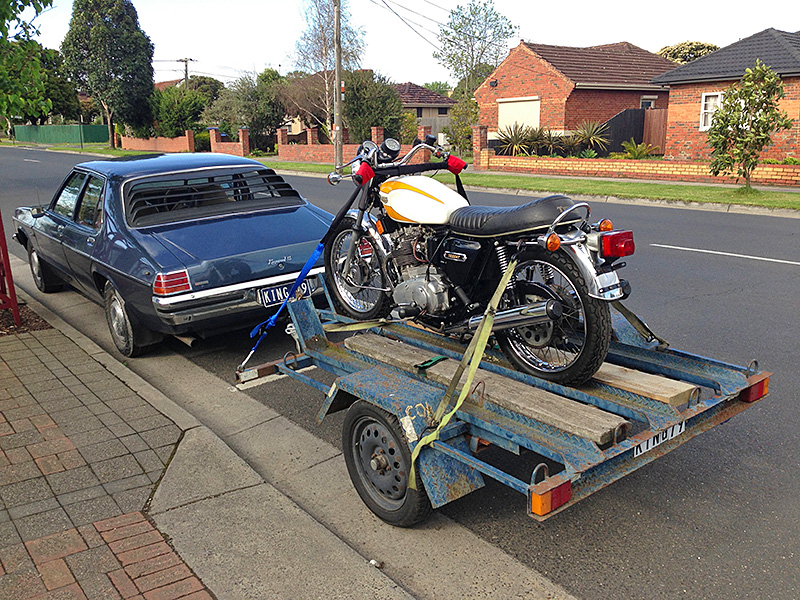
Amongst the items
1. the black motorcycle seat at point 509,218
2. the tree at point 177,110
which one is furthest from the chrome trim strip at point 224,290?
the tree at point 177,110

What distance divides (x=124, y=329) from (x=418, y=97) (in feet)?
176

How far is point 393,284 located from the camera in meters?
5.23

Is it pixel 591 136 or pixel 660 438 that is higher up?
pixel 591 136

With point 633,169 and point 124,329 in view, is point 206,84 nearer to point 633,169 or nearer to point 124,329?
point 633,169

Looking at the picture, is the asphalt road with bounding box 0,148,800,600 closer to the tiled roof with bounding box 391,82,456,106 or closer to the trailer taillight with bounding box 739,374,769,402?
the trailer taillight with bounding box 739,374,769,402

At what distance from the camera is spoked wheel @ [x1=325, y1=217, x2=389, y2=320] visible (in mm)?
5445

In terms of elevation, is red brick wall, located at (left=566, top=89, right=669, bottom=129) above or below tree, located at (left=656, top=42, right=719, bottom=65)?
below

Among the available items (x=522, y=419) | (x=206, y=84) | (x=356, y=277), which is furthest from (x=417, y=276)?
(x=206, y=84)

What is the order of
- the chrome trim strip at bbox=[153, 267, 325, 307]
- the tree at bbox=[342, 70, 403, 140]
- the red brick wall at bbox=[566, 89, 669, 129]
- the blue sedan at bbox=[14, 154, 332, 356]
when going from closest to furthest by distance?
the chrome trim strip at bbox=[153, 267, 325, 307] → the blue sedan at bbox=[14, 154, 332, 356] → the red brick wall at bbox=[566, 89, 669, 129] → the tree at bbox=[342, 70, 403, 140]

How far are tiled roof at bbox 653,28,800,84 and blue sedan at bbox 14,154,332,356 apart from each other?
21.7m

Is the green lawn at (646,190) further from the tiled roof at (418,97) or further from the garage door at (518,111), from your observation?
the tiled roof at (418,97)

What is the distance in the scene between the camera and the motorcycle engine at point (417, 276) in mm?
4742

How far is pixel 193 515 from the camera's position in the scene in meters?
3.94

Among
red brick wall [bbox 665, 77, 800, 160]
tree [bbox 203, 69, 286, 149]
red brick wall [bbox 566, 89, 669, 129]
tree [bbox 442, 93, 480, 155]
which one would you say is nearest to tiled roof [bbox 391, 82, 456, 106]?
tree [bbox 203, 69, 286, 149]
